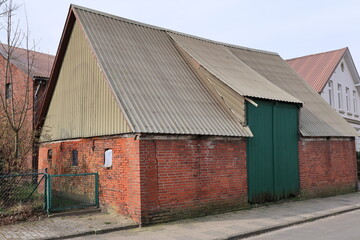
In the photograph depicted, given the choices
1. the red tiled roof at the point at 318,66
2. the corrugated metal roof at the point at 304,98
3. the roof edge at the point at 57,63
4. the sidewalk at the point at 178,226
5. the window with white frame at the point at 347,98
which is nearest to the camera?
the sidewalk at the point at 178,226

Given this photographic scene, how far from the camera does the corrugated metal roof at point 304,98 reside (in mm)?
15664

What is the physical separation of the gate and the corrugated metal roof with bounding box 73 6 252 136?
2.91m

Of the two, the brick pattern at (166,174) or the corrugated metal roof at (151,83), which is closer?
the brick pattern at (166,174)

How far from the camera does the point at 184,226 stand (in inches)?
377

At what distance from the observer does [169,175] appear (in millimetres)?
10203

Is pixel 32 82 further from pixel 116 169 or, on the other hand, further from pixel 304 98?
pixel 304 98

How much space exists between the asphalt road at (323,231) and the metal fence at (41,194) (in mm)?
5635

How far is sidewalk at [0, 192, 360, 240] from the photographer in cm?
862

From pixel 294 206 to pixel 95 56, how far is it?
874 centimetres

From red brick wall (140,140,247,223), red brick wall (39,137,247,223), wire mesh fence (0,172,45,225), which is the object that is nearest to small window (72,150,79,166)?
red brick wall (39,137,247,223)

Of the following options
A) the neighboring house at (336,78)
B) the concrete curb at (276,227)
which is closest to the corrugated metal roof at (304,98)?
the concrete curb at (276,227)

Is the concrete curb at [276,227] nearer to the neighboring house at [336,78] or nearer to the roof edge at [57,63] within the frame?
the roof edge at [57,63]

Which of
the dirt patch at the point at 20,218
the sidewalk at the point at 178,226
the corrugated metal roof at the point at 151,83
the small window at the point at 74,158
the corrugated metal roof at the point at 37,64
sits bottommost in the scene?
the sidewalk at the point at 178,226

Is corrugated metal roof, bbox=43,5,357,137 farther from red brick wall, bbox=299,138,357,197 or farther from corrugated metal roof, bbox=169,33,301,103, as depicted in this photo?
red brick wall, bbox=299,138,357,197
